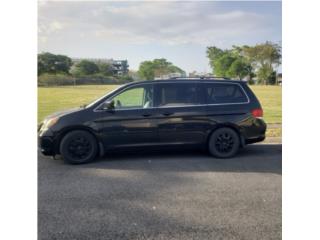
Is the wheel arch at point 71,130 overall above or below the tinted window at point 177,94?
below

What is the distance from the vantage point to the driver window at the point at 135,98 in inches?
252

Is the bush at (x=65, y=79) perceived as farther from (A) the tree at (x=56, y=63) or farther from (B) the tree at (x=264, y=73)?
(B) the tree at (x=264, y=73)

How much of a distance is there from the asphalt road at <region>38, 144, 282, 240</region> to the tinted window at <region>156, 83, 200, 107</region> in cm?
112

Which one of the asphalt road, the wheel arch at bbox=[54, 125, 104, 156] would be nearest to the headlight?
the wheel arch at bbox=[54, 125, 104, 156]

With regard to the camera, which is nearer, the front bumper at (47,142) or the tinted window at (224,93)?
the front bumper at (47,142)

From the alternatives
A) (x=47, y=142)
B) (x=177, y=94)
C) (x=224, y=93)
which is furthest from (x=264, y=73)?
(x=47, y=142)

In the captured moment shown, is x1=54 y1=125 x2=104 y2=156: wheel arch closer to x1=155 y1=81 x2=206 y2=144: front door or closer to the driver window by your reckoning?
the driver window

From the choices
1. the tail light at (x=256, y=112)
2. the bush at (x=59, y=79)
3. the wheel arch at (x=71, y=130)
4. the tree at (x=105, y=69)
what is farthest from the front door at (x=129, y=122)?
the bush at (x=59, y=79)

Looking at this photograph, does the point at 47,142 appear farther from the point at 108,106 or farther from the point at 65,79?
the point at 65,79

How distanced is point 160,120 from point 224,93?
4.92 feet

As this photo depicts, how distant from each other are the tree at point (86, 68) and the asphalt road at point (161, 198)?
36.2 feet

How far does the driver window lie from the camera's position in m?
6.39
